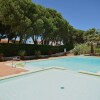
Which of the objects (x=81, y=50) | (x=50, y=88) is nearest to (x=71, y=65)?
(x=50, y=88)

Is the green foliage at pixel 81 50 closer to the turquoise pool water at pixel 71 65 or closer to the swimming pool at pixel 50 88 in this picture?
the turquoise pool water at pixel 71 65

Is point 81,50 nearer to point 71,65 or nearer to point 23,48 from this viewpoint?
point 23,48

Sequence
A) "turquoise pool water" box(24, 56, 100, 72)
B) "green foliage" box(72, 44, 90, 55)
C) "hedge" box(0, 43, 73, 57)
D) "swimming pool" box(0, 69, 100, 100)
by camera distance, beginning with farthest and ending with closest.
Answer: "green foliage" box(72, 44, 90, 55)
"hedge" box(0, 43, 73, 57)
"turquoise pool water" box(24, 56, 100, 72)
"swimming pool" box(0, 69, 100, 100)

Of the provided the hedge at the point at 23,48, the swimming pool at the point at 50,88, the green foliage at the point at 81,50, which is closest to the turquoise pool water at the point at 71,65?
the hedge at the point at 23,48

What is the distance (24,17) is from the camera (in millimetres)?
22234

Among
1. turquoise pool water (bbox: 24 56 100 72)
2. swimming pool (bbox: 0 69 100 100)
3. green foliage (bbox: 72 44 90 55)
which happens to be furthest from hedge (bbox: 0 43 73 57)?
swimming pool (bbox: 0 69 100 100)

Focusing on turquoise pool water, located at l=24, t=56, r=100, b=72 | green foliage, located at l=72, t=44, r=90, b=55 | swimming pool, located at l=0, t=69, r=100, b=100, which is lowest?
swimming pool, located at l=0, t=69, r=100, b=100

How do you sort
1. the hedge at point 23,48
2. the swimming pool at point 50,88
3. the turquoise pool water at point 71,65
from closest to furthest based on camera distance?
the swimming pool at point 50,88
the turquoise pool water at point 71,65
the hedge at point 23,48

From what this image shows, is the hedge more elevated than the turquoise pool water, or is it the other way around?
the hedge

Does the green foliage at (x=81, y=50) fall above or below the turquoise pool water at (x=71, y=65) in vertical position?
above

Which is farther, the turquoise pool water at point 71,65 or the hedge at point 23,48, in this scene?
the hedge at point 23,48

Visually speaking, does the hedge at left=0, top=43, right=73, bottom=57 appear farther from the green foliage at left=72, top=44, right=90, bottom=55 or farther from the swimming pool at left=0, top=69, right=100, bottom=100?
the swimming pool at left=0, top=69, right=100, bottom=100

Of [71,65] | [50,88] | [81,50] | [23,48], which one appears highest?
[23,48]

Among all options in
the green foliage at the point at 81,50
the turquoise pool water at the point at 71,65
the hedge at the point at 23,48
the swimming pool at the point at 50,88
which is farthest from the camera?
A: the green foliage at the point at 81,50
